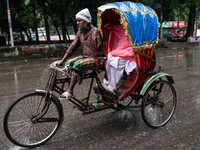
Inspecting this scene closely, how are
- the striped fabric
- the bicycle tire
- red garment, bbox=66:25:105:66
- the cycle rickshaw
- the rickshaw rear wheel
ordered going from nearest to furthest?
the bicycle tire, the cycle rickshaw, the striped fabric, red garment, bbox=66:25:105:66, the rickshaw rear wheel

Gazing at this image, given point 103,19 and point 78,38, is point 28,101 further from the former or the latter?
point 103,19

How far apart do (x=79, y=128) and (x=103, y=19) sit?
1982mm

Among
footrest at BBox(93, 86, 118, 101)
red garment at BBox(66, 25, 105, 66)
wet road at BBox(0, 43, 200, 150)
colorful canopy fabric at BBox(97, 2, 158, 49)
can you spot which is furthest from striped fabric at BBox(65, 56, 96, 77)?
wet road at BBox(0, 43, 200, 150)

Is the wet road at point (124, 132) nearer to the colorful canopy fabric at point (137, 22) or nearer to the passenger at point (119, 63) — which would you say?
the passenger at point (119, 63)

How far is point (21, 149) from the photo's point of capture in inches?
122

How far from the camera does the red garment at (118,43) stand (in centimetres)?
373

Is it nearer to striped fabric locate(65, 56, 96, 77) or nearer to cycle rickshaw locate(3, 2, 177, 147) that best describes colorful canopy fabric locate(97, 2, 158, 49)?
cycle rickshaw locate(3, 2, 177, 147)

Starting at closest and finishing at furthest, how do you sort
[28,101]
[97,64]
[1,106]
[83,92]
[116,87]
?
[28,101] → [97,64] → [116,87] → [1,106] → [83,92]

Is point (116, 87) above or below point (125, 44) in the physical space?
below

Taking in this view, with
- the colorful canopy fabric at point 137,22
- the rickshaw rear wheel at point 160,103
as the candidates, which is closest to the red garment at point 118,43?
the colorful canopy fabric at point 137,22

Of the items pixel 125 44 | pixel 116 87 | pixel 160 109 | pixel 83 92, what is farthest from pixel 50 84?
pixel 83 92

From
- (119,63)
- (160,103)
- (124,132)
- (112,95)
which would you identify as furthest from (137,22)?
(124,132)

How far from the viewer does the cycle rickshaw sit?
314cm

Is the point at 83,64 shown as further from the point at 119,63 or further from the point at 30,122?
the point at 30,122
